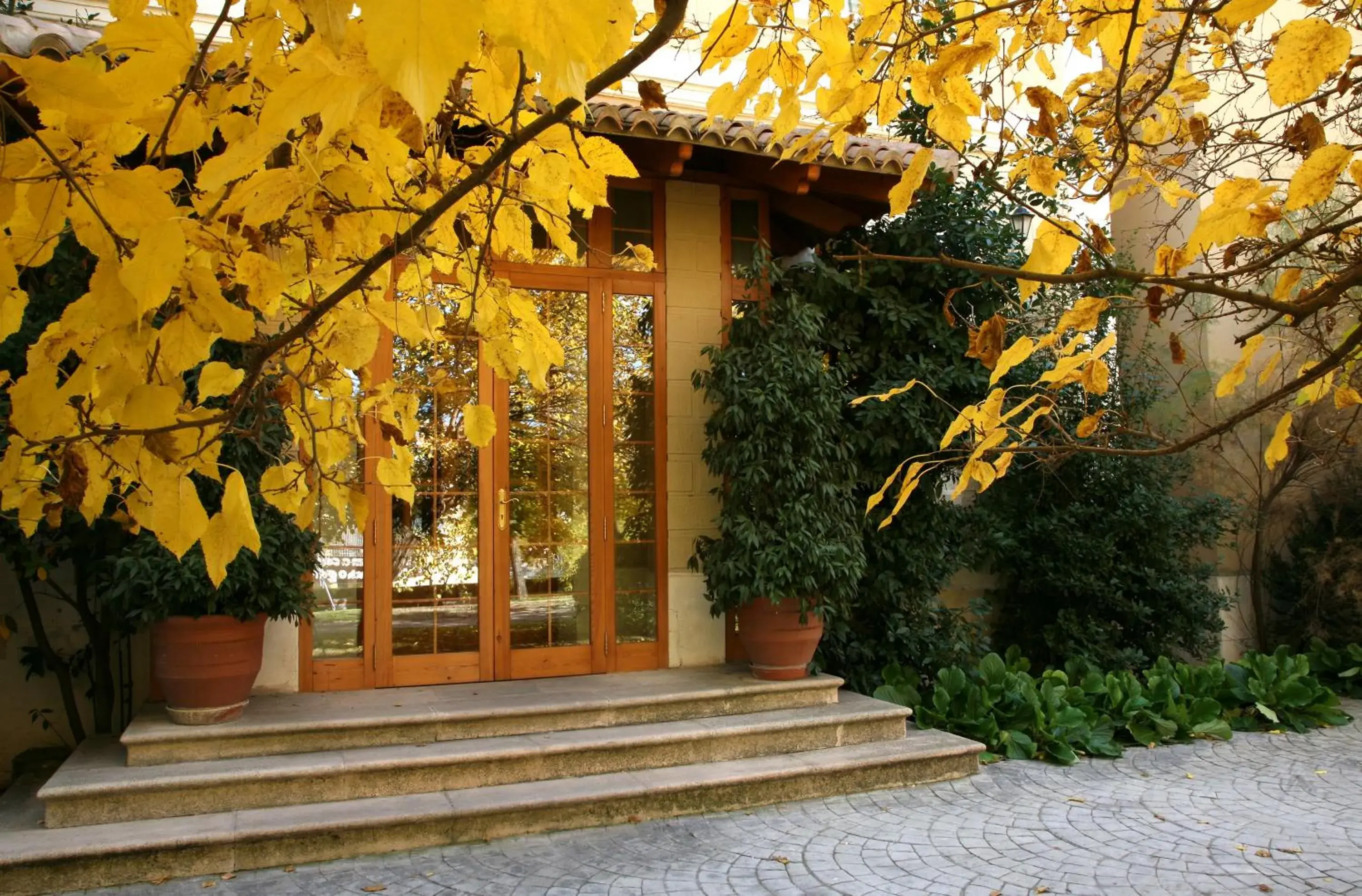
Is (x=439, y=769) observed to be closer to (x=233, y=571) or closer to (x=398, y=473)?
(x=233, y=571)

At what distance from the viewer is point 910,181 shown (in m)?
1.81

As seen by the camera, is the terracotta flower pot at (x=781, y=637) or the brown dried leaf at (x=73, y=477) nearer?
the brown dried leaf at (x=73, y=477)

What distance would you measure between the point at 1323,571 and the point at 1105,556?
229 cm

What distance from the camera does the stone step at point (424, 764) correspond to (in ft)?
14.7

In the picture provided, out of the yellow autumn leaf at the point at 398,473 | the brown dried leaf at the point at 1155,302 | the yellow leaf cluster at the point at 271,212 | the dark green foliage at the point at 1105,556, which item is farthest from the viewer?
the dark green foliage at the point at 1105,556

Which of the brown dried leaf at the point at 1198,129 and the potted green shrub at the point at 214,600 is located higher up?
the brown dried leaf at the point at 1198,129

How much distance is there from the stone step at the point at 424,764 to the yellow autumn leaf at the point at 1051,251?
405cm

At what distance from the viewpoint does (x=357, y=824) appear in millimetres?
4465

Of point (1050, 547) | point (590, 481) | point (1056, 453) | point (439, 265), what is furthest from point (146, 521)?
A: point (1050, 547)

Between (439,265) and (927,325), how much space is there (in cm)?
547

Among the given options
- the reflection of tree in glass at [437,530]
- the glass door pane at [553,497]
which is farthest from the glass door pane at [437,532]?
the glass door pane at [553,497]

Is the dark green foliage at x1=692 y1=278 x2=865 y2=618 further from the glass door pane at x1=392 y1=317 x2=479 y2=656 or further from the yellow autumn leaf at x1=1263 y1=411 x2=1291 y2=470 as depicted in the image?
the yellow autumn leaf at x1=1263 y1=411 x2=1291 y2=470

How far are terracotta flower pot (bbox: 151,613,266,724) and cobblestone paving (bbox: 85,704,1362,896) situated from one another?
1.08 metres

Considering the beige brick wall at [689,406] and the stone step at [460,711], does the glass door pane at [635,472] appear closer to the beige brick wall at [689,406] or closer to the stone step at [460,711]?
the beige brick wall at [689,406]
